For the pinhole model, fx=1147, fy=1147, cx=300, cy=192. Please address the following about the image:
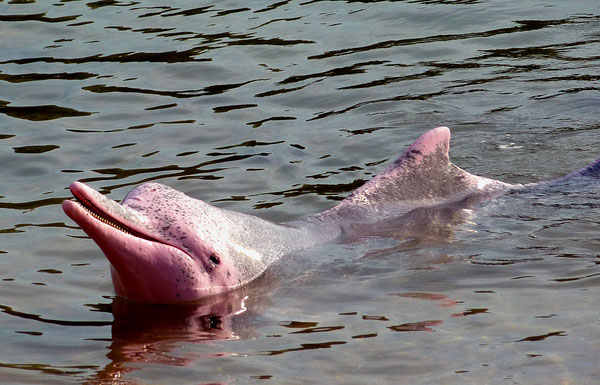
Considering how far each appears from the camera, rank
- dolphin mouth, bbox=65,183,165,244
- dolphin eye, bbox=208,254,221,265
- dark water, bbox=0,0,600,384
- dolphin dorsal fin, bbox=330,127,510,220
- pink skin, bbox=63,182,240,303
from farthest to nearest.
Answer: dolphin dorsal fin, bbox=330,127,510,220 → dolphin eye, bbox=208,254,221,265 → pink skin, bbox=63,182,240,303 → dolphin mouth, bbox=65,183,165,244 → dark water, bbox=0,0,600,384

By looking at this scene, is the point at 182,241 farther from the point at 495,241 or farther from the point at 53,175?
the point at 53,175

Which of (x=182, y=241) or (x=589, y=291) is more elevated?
(x=182, y=241)

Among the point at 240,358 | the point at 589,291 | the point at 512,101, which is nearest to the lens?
the point at 240,358

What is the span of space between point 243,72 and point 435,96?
2.08m

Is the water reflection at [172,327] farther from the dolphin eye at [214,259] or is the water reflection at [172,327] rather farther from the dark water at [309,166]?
the dolphin eye at [214,259]

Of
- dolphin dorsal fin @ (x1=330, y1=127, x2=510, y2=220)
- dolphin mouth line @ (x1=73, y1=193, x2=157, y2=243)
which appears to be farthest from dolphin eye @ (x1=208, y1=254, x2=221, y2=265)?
dolphin dorsal fin @ (x1=330, y1=127, x2=510, y2=220)

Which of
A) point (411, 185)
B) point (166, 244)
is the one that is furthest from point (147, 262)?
point (411, 185)

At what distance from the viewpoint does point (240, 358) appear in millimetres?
5539

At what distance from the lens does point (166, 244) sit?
6367 millimetres

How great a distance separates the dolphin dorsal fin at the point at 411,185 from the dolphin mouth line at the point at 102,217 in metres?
1.69

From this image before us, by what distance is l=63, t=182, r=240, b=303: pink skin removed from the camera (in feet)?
19.6

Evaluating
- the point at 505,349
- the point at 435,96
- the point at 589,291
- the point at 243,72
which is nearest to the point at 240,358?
the point at 505,349

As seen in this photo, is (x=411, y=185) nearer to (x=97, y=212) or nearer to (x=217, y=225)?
(x=217, y=225)

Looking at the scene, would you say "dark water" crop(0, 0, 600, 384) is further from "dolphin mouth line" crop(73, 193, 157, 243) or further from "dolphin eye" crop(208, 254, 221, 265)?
"dolphin mouth line" crop(73, 193, 157, 243)
